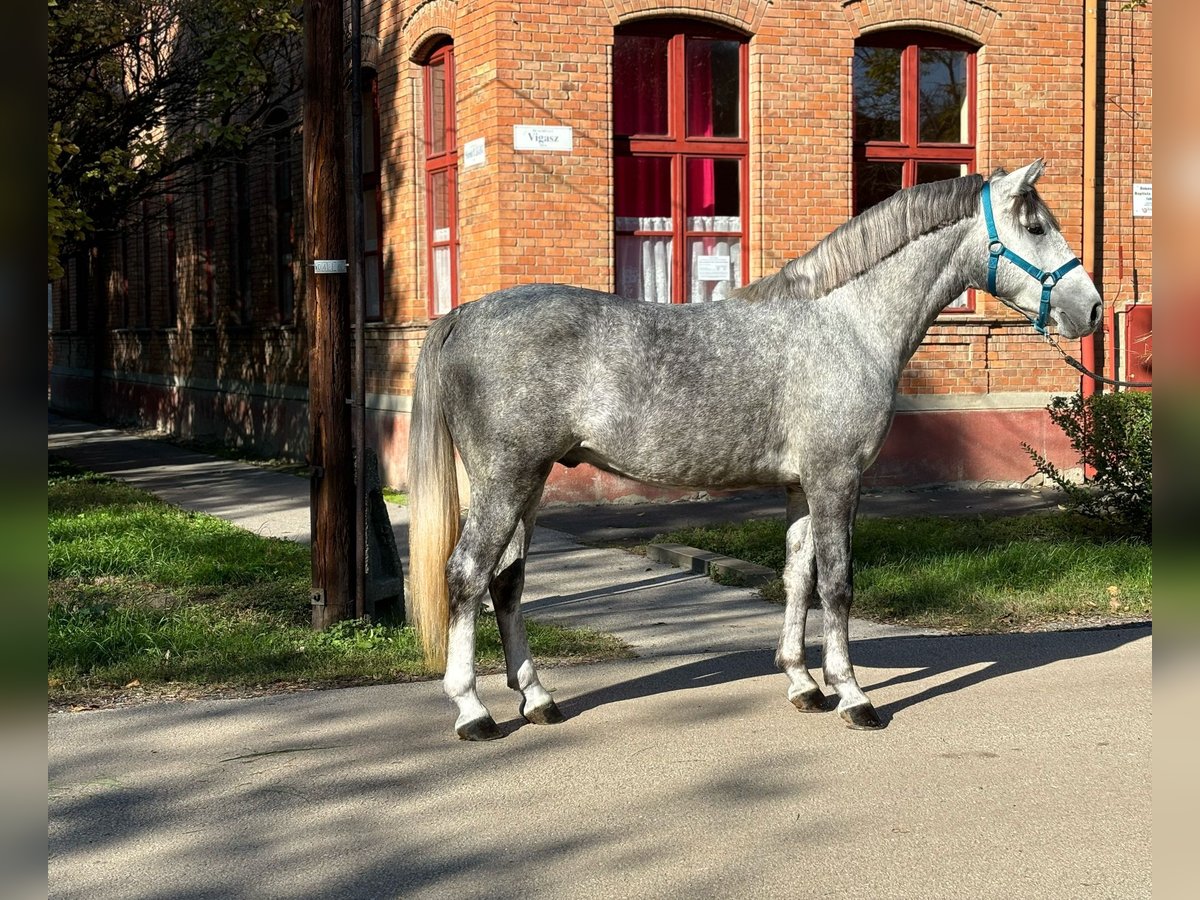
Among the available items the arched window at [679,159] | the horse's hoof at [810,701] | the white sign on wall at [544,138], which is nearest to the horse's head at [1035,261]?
the horse's hoof at [810,701]

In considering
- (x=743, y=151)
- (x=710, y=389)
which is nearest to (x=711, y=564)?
(x=710, y=389)

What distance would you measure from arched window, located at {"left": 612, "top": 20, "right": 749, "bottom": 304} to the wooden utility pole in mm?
6816

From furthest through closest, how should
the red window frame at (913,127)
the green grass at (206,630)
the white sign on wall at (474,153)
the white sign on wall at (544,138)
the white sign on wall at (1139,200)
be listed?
the white sign on wall at (1139,200)
the red window frame at (913,127)
the white sign on wall at (474,153)
the white sign on wall at (544,138)
the green grass at (206,630)

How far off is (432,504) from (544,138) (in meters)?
8.28

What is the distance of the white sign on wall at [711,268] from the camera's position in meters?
14.2

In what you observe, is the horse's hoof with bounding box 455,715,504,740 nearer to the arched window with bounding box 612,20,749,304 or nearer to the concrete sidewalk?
the concrete sidewalk

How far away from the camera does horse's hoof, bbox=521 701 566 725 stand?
5.70 meters

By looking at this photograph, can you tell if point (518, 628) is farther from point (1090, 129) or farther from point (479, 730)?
point (1090, 129)

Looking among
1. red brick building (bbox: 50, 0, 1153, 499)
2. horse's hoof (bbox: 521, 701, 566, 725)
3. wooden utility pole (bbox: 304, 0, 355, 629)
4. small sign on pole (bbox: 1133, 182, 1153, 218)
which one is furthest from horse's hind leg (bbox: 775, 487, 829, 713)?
small sign on pole (bbox: 1133, 182, 1153, 218)

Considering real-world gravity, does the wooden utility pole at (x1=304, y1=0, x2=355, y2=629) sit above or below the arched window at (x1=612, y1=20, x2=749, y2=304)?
below

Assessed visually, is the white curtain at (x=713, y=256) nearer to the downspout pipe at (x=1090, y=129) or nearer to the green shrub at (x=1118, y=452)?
the downspout pipe at (x=1090, y=129)

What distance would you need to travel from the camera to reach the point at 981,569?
895 cm

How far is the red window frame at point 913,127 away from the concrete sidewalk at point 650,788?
852cm

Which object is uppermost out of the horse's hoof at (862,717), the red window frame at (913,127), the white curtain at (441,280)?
the red window frame at (913,127)
